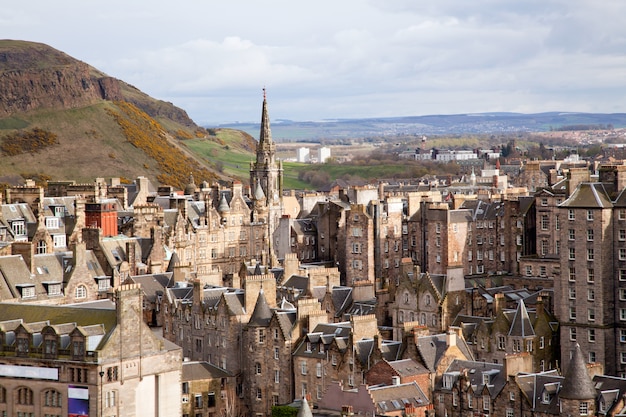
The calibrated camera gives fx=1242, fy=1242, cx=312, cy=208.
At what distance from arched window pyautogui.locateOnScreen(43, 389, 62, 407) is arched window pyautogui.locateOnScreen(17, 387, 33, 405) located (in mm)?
1012

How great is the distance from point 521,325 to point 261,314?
1833 cm

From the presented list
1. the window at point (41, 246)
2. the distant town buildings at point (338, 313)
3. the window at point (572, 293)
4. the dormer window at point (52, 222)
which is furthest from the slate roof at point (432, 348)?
the dormer window at point (52, 222)

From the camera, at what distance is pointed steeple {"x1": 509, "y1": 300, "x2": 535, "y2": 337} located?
86.9 m

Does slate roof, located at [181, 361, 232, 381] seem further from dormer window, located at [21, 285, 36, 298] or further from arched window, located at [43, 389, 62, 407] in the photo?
dormer window, located at [21, 285, 36, 298]

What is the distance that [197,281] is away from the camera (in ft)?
307

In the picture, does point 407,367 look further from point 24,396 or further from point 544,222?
point 544,222

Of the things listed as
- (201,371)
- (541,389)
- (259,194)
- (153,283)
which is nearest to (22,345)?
(201,371)

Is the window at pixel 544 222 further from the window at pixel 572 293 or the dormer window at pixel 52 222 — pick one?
the dormer window at pixel 52 222

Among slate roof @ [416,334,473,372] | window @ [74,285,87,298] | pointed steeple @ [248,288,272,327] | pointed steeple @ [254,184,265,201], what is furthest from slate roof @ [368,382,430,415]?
pointed steeple @ [254,184,265,201]

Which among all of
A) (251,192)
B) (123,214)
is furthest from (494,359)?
(251,192)

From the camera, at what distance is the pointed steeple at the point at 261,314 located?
87.7 meters

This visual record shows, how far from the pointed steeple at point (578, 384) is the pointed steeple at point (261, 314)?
23345 mm

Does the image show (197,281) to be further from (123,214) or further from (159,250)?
(123,214)

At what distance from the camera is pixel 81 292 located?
98.4 metres
